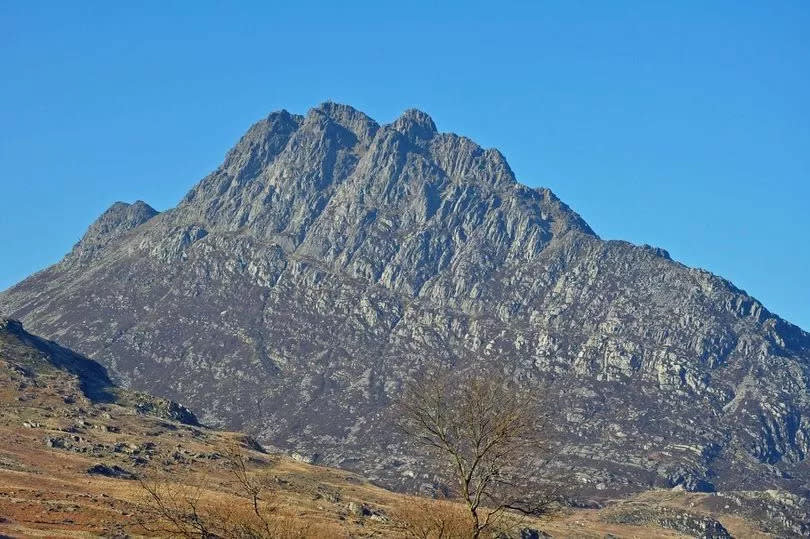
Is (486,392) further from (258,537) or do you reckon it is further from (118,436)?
(118,436)

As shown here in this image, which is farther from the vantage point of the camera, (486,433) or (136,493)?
(136,493)

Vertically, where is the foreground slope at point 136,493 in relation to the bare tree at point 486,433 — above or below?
below

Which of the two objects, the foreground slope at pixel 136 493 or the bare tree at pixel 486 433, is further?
the foreground slope at pixel 136 493

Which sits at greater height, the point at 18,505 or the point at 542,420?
the point at 542,420

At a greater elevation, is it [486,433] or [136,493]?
[486,433]

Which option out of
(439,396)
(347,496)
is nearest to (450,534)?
(439,396)

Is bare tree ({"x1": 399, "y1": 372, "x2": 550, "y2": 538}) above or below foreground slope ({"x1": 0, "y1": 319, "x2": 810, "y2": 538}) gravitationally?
above

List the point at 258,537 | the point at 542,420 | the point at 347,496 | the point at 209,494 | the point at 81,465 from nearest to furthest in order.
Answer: the point at 258,537 → the point at 542,420 → the point at 209,494 → the point at 81,465 → the point at 347,496

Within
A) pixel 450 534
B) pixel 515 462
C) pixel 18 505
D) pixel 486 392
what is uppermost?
pixel 486 392

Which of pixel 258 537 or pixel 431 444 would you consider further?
pixel 431 444

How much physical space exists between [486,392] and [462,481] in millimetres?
5631

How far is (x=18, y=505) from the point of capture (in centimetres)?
9825

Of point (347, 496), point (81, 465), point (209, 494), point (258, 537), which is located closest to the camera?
point (258, 537)

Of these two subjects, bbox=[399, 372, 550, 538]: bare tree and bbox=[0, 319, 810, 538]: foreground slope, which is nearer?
bbox=[399, 372, 550, 538]: bare tree
